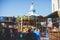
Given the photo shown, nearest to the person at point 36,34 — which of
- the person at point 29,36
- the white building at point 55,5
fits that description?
the person at point 29,36

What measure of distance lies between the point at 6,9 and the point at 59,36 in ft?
1.66

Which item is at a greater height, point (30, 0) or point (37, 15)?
point (30, 0)

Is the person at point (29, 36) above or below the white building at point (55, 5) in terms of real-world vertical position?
below

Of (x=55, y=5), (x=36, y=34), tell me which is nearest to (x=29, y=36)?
(x=36, y=34)

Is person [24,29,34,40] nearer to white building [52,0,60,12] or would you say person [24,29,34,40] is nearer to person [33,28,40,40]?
person [33,28,40,40]

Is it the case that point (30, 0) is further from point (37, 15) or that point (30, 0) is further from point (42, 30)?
point (42, 30)

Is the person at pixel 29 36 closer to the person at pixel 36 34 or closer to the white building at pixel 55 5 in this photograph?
the person at pixel 36 34

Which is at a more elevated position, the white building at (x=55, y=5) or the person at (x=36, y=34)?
the white building at (x=55, y=5)

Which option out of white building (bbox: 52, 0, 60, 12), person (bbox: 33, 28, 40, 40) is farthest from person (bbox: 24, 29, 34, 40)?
white building (bbox: 52, 0, 60, 12)

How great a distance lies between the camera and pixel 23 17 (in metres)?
1.03

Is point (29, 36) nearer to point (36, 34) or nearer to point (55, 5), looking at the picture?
point (36, 34)

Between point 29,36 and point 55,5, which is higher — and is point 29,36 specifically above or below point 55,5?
below

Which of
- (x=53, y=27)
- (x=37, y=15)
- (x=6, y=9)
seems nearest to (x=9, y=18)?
(x=6, y=9)

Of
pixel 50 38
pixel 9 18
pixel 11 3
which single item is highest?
pixel 11 3
